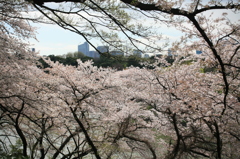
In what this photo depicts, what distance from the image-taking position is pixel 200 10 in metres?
2.98

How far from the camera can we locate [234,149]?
18.7 feet

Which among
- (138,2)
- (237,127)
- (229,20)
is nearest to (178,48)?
(229,20)

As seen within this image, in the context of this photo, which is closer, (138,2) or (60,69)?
(138,2)

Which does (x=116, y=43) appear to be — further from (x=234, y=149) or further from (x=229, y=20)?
(x=234, y=149)

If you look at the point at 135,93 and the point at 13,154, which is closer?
the point at 13,154

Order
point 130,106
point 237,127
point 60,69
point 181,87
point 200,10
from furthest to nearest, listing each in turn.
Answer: point 130,106 → point 60,69 → point 237,127 → point 181,87 → point 200,10

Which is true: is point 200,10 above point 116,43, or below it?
above

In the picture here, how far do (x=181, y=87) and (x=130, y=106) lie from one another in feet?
7.78

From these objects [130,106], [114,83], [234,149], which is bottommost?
[234,149]

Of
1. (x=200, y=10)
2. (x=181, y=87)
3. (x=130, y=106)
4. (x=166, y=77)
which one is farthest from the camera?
(x=130, y=106)

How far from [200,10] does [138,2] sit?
790 mm

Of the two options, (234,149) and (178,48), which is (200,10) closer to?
(178,48)

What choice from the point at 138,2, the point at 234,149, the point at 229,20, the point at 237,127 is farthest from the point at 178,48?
the point at 234,149

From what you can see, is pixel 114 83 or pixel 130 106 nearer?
pixel 114 83
